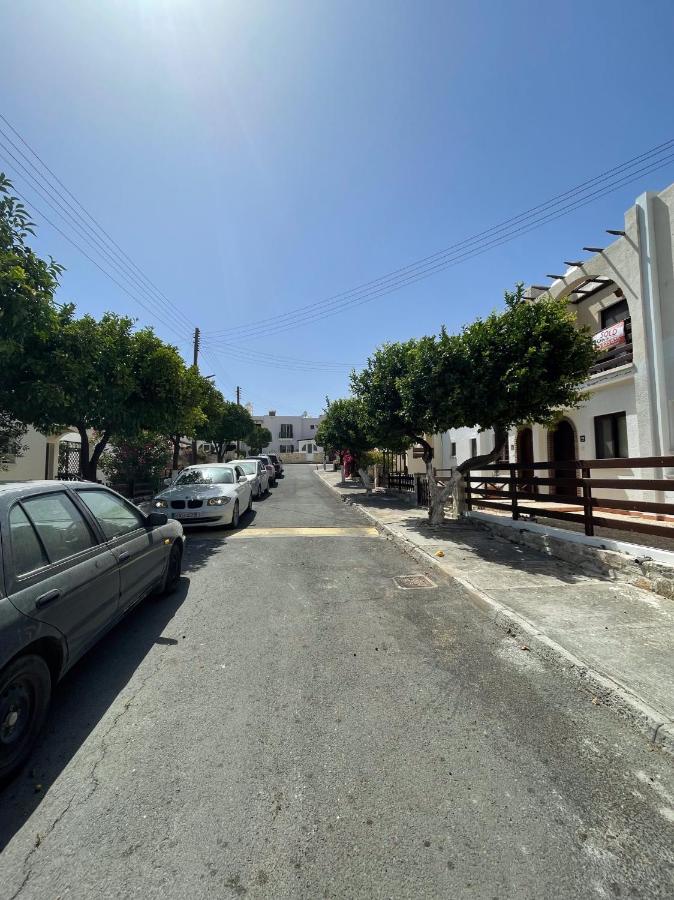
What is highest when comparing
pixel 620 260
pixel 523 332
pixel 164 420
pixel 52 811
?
pixel 620 260

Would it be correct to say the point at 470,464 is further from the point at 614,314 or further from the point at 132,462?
the point at 132,462

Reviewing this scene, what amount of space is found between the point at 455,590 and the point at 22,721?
4736mm

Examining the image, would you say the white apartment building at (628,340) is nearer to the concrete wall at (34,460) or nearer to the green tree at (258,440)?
the concrete wall at (34,460)

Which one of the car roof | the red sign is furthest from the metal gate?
the red sign

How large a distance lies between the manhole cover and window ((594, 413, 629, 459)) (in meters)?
8.33

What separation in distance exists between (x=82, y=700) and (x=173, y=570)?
2540 mm

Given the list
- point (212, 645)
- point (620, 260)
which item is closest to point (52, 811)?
point (212, 645)

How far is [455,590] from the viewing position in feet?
18.6

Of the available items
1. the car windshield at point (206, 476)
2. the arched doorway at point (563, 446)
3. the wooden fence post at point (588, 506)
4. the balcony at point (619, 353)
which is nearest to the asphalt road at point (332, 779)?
the wooden fence post at point (588, 506)

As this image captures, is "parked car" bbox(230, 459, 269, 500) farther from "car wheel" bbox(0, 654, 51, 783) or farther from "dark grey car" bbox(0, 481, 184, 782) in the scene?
"car wheel" bbox(0, 654, 51, 783)

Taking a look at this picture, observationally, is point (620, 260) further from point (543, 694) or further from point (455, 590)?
point (543, 694)

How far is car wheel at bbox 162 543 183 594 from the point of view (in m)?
5.39

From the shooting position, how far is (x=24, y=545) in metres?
2.73

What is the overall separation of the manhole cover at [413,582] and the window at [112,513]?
355 cm
